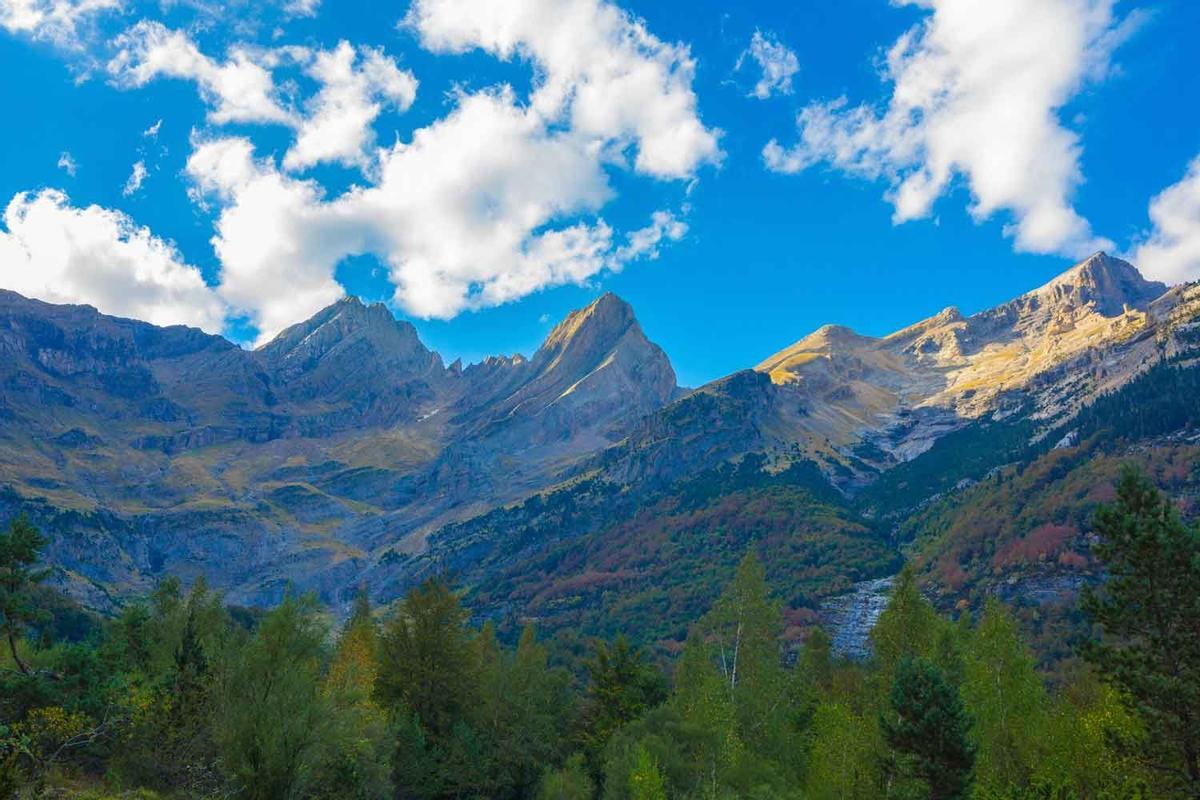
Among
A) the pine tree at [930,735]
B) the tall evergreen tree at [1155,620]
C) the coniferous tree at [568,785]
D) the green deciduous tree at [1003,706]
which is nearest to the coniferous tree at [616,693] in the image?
the coniferous tree at [568,785]

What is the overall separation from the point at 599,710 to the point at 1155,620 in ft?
160

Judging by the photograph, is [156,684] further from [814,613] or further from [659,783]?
[814,613]

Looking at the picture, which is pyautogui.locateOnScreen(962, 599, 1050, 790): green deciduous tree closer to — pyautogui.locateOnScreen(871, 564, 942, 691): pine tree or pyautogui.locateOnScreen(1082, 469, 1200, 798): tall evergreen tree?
pyautogui.locateOnScreen(871, 564, 942, 691): pine tree

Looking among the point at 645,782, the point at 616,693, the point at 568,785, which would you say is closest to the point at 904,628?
the point at 645,782

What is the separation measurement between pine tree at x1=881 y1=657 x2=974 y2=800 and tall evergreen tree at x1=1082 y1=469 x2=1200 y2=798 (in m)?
6.89

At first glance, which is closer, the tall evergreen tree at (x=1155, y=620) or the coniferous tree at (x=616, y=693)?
the tall evergreen tree at (x=1155, y=620)

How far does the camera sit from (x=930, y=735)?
119 feet

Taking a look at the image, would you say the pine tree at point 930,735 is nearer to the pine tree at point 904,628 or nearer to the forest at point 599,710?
the forest at point 599,710

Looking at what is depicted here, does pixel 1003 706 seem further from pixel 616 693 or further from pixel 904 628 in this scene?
pixel 616 693

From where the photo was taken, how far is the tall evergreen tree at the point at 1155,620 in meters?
29.4

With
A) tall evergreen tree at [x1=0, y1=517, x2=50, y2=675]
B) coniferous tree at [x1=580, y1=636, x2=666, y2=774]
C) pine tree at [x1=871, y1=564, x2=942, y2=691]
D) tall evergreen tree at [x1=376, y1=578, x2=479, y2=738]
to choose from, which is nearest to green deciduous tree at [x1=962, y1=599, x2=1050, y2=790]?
pine tree at [x1=871, y1=564, x2=942, y2=691]

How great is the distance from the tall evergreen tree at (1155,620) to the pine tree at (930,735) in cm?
689

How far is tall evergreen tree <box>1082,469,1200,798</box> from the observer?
29.4 metres

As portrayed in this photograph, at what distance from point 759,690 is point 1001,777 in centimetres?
2487
